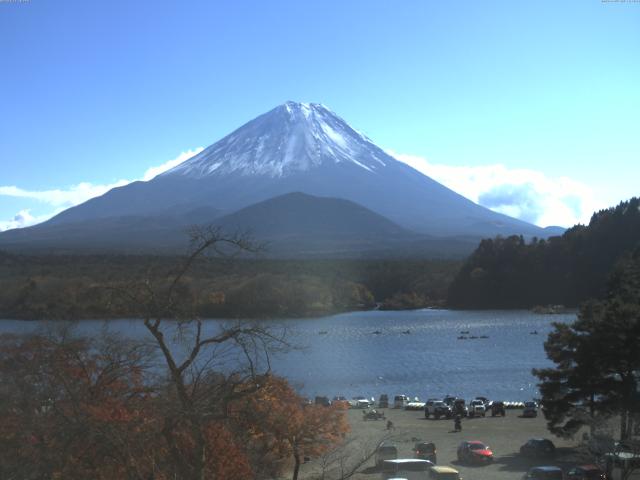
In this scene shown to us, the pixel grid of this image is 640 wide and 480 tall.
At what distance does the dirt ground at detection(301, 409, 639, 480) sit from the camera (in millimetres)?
9211

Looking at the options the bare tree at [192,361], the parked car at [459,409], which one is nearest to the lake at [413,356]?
the parked car at [459,409]

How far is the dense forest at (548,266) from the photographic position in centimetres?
4684

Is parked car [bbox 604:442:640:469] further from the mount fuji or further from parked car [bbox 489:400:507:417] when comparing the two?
the mount fuji

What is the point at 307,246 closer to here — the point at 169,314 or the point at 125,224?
the point at 125,224

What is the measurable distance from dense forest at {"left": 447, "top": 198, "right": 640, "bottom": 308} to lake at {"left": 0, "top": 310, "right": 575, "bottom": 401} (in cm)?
439

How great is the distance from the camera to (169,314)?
13.2ft

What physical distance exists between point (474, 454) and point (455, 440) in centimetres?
226

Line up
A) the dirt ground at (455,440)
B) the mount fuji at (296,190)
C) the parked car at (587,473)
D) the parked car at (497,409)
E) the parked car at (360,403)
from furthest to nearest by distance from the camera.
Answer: the mount fuji at (296,190)
the parked car at (360,403)
the parked car at (497,409)
the dirt ground at (455,440)
the parked car at (587,473)

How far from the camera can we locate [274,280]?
4044 centimetres

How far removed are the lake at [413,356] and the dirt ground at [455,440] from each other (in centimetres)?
331

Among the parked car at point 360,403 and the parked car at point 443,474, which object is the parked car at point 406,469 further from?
the parked car at point 360,403

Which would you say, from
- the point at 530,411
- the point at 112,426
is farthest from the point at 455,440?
the point at 112,426

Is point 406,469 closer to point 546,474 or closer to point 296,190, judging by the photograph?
point 546,474

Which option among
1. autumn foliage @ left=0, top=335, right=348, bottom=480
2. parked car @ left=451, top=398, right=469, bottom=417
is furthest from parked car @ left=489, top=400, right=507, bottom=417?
autumn foliage @ left=0, top=335, right=348, bottom=480
